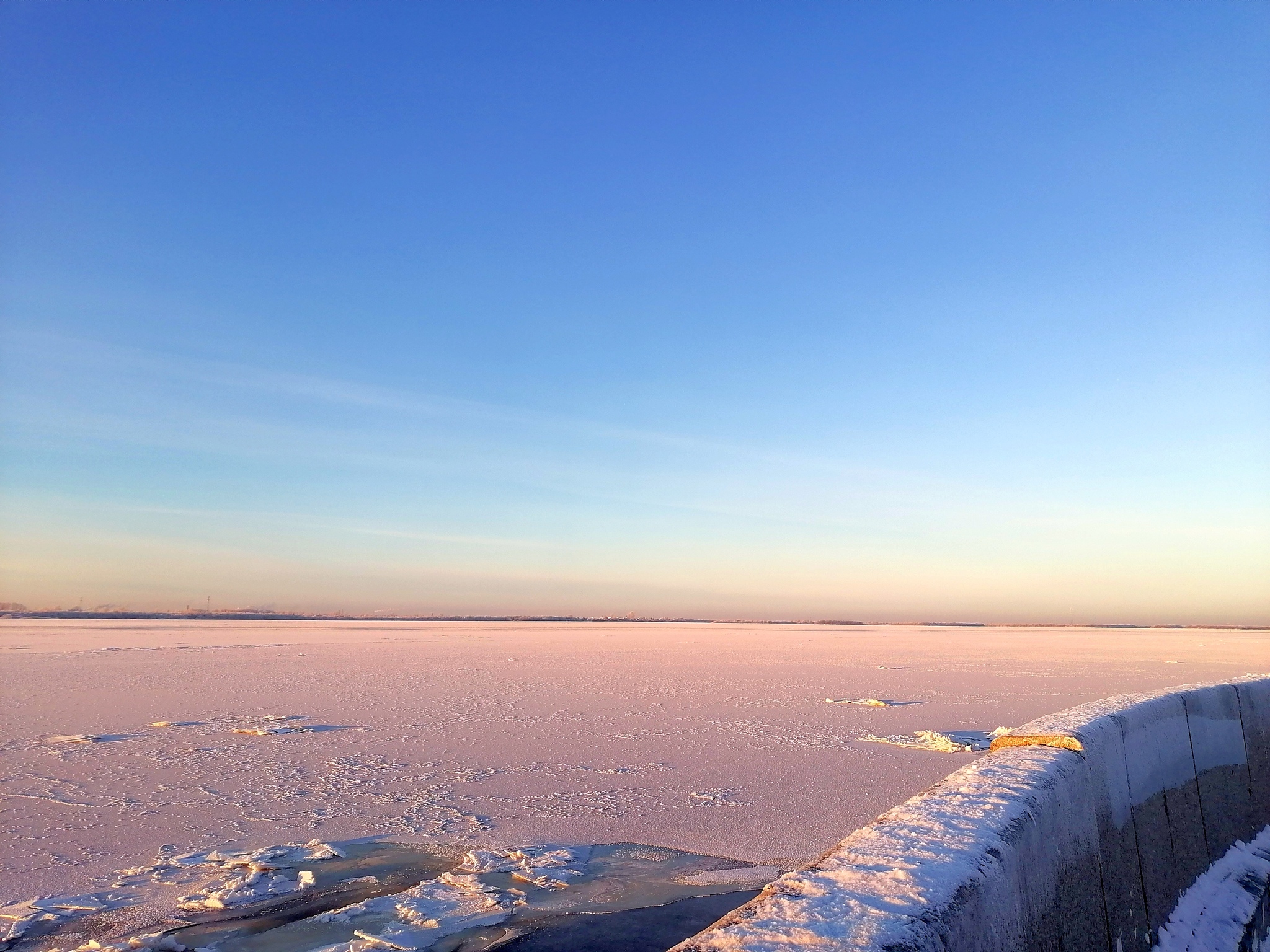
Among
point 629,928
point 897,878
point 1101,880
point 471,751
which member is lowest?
point 629,928

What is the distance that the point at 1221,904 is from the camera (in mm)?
3379

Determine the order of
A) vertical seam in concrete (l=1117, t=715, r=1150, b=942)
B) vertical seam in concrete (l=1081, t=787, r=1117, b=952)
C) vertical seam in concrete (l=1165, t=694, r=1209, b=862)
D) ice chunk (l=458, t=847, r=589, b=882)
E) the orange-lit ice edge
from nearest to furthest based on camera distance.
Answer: vertical seam in concrete (l=1081, t=787, r=1117, b=952) → vertical seam in concrete (l=1117, t=715, r=1150, b=942) → vertical seam in concrete (l=1165, t=694, r=1209, b=862) → ice chunk (l=458, t=847, r=589, b=882) → the orange-lit ice edge

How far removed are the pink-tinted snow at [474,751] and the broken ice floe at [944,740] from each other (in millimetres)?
229

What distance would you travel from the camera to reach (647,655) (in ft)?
58.2

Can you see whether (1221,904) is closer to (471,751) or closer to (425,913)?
(425,913)

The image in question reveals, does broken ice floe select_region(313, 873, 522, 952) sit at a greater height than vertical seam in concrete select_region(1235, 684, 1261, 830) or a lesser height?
lesser

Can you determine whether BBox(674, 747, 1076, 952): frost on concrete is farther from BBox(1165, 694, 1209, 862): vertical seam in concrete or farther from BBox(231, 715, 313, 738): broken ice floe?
BBox(231, 715, 313, 738): broken ice floe

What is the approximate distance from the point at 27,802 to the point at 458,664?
31.8ft

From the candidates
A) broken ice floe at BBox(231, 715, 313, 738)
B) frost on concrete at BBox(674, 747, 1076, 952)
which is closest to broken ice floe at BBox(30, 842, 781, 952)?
frost on concrete at BBox(674, 747, 1076, 952)

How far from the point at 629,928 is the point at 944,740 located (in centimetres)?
456

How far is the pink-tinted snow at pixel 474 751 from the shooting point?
4.42 metres

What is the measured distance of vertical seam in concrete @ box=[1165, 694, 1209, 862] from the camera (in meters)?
3.58

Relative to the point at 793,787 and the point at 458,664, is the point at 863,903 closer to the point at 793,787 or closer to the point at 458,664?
the point at 793,787

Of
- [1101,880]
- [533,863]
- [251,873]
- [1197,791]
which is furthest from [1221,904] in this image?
[251,873]
